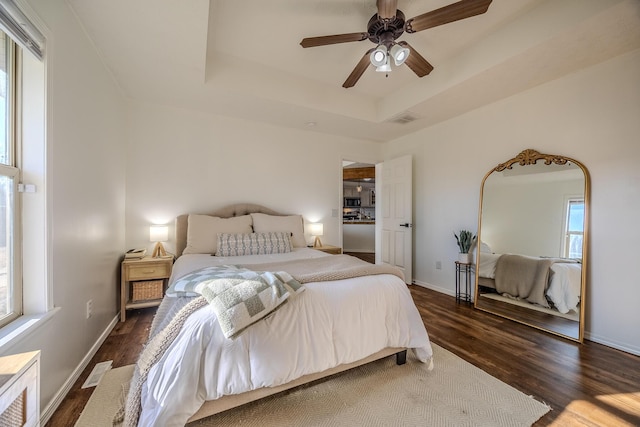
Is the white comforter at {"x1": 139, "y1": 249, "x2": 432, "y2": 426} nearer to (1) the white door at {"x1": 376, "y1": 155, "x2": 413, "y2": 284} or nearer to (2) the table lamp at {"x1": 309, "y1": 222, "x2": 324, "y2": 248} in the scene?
(2) the table lamp at {"x1": 309, "y1": 222, "x2": 324, "y2": 248}

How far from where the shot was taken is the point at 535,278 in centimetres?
268

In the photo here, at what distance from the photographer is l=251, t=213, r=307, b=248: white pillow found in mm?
3283

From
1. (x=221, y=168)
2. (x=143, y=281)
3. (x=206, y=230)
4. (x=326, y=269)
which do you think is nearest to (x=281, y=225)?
(x=206, y=230)

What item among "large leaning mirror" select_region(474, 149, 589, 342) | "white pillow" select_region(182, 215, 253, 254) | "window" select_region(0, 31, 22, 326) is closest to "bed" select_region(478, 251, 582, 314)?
"large leaning mirror" select_region(474, 149, 589, 342)

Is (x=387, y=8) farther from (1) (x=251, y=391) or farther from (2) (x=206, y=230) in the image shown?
(2) (x=206, y=230)

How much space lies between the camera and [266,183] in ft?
12.3

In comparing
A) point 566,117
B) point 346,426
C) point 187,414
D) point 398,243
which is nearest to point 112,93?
point 187,414

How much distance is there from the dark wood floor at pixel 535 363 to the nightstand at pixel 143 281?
16cm

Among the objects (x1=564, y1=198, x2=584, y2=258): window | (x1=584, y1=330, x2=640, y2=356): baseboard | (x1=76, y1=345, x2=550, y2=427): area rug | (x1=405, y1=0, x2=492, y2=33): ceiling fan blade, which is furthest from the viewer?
(x1=564, y1=198, x2=584, y2=258): window

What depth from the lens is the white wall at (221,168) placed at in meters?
3.06

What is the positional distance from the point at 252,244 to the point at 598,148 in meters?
3.49

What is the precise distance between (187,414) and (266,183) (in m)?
2.92

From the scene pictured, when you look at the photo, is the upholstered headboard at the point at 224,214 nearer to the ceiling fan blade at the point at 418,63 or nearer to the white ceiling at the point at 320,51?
the white ceiling at the point at 320,51

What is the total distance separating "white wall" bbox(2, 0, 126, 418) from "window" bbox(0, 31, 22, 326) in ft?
0.38
